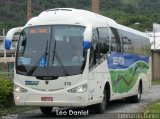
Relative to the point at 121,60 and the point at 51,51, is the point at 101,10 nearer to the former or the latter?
the point at 121,60

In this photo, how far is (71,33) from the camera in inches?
645

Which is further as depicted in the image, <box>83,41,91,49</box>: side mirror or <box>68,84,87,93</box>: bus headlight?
<box>68,84,87,93</box>: bus headlight

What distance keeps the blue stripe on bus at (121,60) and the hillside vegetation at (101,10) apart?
2505 centimetres

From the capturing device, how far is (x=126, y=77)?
71.9 ft

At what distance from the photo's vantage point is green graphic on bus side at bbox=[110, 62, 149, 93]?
1978 cm

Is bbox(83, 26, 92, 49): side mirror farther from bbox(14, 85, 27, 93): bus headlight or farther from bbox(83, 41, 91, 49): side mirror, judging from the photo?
bbox(14, 85, 27, 93): bus headlight

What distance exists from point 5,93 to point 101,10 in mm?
50397

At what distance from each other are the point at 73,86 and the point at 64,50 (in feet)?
4.03

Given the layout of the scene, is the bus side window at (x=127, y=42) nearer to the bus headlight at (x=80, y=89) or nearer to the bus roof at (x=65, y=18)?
the bus roof at (x=65, y=18)

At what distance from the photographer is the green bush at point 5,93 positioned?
63.2ft

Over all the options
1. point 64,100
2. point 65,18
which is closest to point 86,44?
point 65,18

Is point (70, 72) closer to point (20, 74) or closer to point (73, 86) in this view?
point (73, 86)

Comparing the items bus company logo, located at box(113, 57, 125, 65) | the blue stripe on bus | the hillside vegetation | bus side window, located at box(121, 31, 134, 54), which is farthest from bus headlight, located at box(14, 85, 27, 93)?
the hillside vegetation

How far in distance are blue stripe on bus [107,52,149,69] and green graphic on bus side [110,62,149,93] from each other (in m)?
0.20
